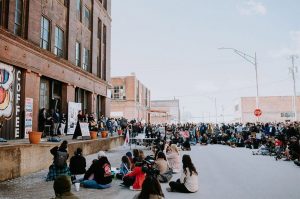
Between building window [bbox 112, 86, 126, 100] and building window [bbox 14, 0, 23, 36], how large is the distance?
4074 centimetres

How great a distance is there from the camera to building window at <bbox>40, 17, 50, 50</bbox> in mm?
20328

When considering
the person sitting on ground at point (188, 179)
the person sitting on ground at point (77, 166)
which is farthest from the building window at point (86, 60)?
the person sitting on ground at point (188, 179)

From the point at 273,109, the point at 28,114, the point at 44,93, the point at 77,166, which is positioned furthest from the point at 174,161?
the point at 273,109

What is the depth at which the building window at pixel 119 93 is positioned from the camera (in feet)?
192

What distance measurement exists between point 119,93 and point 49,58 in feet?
126

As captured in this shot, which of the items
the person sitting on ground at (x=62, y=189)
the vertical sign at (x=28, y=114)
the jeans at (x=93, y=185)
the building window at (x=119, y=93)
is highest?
the building window at (x=119, y=93)

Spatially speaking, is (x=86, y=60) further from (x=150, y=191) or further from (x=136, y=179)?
(x=150, y=191)

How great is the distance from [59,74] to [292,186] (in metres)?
16.6

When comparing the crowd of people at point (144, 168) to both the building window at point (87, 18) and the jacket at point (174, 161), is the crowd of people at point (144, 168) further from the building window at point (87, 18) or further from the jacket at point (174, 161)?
the building window at point (87, 18)

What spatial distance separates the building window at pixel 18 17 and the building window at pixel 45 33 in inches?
97.7

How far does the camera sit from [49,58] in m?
20.5

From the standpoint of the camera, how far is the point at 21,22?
17.8 meters

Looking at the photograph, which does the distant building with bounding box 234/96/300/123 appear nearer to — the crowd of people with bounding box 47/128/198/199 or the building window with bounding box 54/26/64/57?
the building window with bounding box 54/26/64/57

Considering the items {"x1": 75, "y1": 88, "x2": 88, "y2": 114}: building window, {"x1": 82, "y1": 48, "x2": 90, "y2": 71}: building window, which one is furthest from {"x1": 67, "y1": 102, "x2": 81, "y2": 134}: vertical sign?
{"x1": 82, "y1": 48, "x2": 90, "y2": 71}: building window
